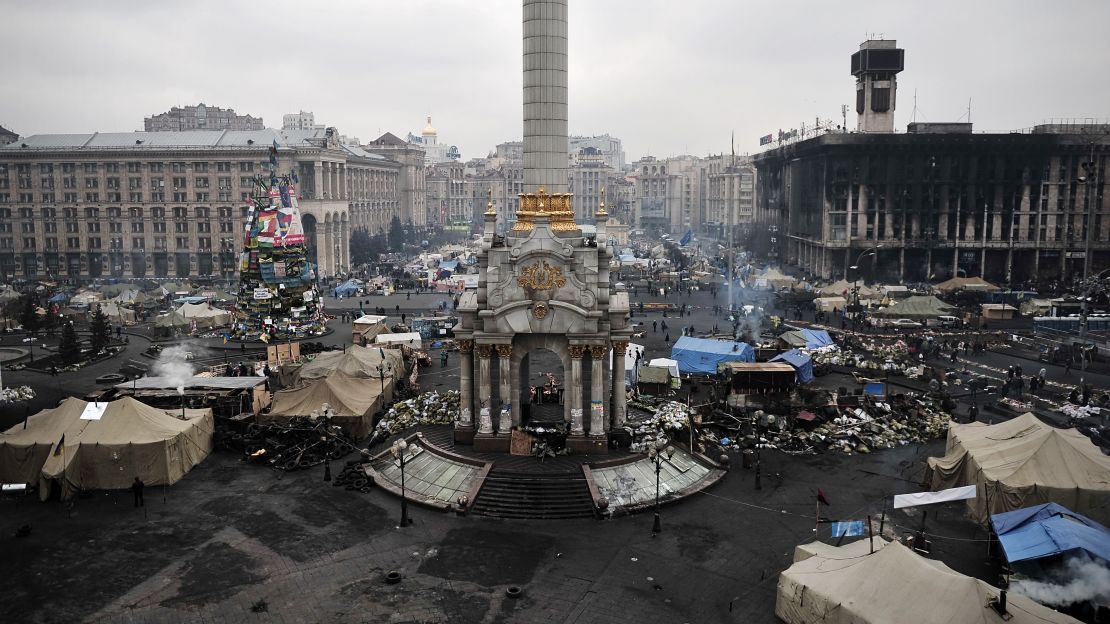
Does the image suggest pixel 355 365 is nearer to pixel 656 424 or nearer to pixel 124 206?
pixel 656 424

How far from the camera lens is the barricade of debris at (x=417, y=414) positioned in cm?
4262

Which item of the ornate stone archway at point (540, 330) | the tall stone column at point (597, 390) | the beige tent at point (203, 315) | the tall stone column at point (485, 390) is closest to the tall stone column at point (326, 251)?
the beige tent at point (203, 315)

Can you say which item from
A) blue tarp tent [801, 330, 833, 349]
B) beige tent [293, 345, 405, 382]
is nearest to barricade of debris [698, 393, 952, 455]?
blue tarp tent [801, 330, 833, 349]

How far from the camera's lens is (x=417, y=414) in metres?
44.7

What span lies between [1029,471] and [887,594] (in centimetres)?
1204

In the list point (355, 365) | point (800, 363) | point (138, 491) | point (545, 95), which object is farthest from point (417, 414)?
point (800, 363)

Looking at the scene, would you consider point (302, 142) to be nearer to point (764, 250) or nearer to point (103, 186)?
point (103, 186)

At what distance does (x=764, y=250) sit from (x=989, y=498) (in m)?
129

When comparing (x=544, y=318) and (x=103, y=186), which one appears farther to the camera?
(x=103, y=186)

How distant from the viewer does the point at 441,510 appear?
3341 cm

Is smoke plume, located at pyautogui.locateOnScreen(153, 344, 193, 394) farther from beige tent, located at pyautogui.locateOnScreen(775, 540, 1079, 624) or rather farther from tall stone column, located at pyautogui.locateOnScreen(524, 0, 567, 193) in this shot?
beige tent, located at pyautogui.locateOnScreen(775, 540, 1079, 624)

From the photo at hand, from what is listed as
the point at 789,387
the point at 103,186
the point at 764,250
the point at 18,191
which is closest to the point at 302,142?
the point at 103,186

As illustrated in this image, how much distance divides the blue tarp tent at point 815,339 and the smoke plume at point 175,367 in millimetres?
40300

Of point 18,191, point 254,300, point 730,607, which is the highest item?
point 18,191
